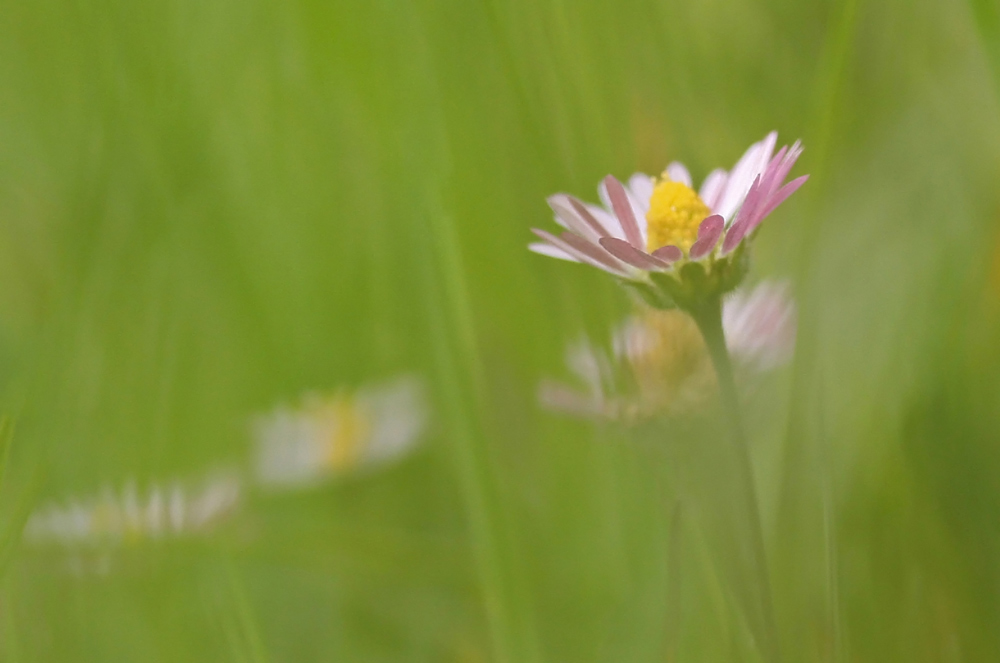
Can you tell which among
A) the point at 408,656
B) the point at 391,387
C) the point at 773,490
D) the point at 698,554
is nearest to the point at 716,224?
the point at 698,554

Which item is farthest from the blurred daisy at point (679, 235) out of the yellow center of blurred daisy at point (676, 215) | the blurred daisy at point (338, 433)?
the blurred daisy at point (338, 433)

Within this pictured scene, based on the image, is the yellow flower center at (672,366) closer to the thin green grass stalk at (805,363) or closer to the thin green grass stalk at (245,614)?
the thin green grass stalk at (805,363)

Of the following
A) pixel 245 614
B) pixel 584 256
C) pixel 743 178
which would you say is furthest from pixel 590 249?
pixel 245 614

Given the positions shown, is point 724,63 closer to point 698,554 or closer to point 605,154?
point 605,154

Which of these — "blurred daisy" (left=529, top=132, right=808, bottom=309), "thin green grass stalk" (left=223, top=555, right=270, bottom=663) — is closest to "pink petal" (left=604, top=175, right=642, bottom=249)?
"blurred daisy" (left=529, top=132, right=808, bottom=309)

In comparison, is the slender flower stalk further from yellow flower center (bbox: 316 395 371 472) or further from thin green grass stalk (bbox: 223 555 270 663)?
yellow flower center (bbox: 316 395 371 472)

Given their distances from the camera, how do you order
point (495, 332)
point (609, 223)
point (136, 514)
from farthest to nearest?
point (495, 332)
point (136, 514)
point (609, 223)

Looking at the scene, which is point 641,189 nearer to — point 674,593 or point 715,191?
point 715,191
